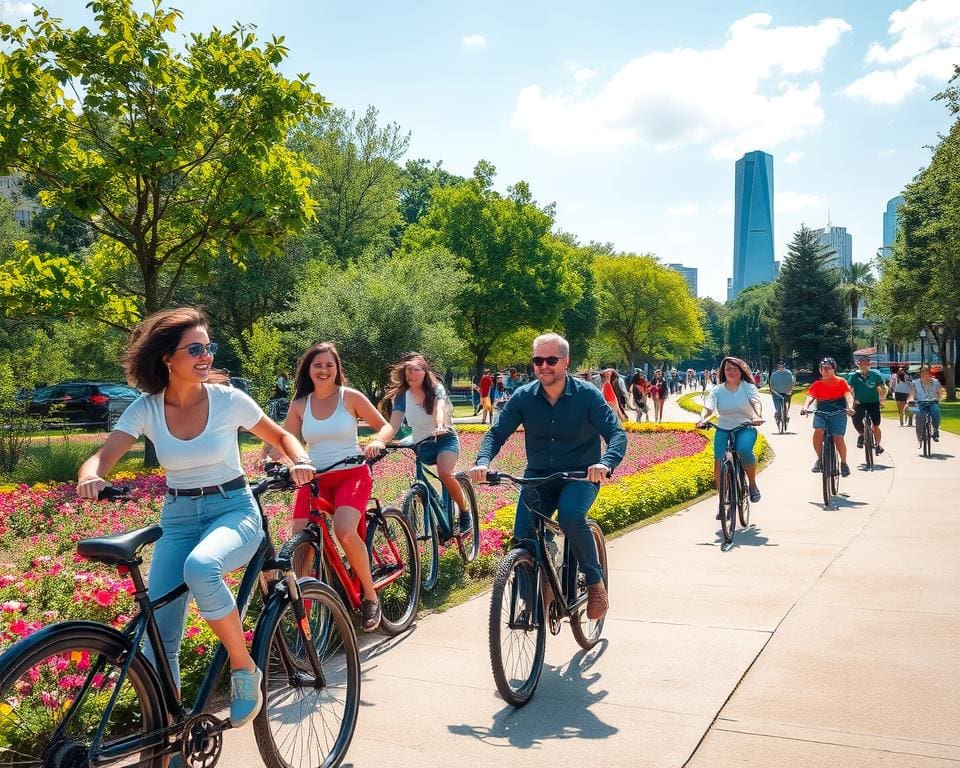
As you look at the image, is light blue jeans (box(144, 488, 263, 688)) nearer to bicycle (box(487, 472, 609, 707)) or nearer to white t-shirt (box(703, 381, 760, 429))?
bicycle (box(487, 472, 609, 707))

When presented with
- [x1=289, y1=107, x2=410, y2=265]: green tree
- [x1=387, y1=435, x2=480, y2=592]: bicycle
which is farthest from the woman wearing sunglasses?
[x1=289, y1=107, x2=410, y2=265]: green tree

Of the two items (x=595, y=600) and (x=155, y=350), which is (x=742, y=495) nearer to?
(x=595, y=600)

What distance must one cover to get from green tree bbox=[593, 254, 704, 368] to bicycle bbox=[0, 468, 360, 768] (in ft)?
244

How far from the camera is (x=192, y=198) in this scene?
1609cm

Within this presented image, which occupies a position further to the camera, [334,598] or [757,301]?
[757,301]

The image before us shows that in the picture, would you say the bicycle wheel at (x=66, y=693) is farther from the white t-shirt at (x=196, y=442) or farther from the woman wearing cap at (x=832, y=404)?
the woman wearing cap at (x=832, y=404)

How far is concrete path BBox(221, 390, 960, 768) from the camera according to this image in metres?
4.06

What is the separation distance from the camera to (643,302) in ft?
259

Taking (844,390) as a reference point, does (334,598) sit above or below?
below

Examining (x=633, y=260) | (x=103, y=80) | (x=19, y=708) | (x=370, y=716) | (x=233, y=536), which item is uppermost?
(x=633, y=260)

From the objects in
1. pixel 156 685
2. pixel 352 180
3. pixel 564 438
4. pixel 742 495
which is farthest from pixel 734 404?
pixel 352 180

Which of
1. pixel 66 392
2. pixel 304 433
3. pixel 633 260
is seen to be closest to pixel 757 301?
pixel 633 260

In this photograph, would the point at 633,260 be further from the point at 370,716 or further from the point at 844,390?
the point at 370,716

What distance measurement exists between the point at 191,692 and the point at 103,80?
12.5 metres
